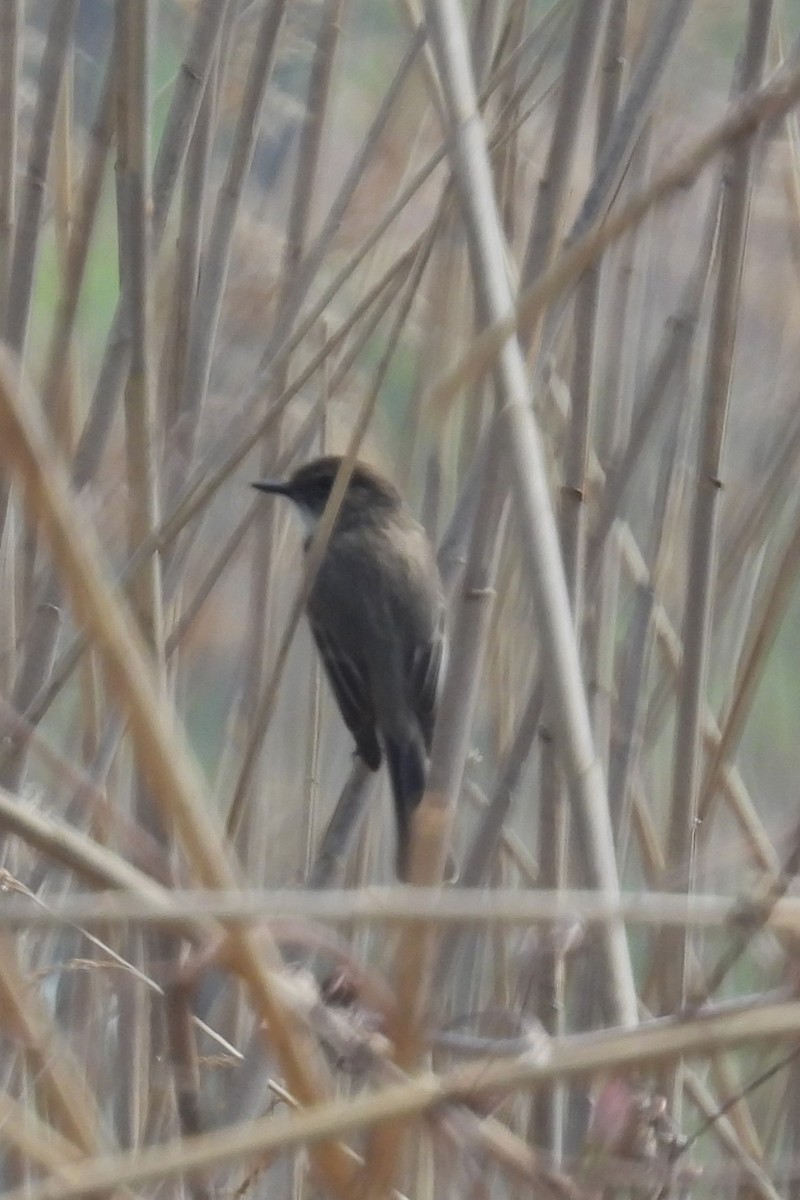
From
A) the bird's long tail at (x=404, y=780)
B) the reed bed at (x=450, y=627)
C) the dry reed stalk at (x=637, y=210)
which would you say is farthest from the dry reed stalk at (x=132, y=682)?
the bird's long tail at (x=404, y=780)

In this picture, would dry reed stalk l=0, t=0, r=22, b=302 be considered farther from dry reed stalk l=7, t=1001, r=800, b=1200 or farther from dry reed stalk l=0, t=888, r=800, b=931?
dry reed stalk l=7, t=1001, r=800, b=1200

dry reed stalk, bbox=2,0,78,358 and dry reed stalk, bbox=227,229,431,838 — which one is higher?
dry reed stalk, bbox=2,0,78,358

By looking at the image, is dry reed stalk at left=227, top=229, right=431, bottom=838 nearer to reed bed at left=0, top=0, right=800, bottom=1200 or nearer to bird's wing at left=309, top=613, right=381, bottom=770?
reed bed at left=0, top=0, right=800, bottom=1200

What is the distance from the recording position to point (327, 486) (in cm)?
246

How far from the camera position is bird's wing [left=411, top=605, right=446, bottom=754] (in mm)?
2773

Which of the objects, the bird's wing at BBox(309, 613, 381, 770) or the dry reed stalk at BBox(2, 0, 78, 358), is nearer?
the dry reed stalk at BBox(2, 0, 78, 358)

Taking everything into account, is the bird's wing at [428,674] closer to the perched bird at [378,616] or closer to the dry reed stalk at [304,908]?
the perched bird at [378,616]

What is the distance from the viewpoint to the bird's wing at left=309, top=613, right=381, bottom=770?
8.48ft

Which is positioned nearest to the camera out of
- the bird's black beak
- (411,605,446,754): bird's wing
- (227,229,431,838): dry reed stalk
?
(227,229,431,838): dry reed stalk

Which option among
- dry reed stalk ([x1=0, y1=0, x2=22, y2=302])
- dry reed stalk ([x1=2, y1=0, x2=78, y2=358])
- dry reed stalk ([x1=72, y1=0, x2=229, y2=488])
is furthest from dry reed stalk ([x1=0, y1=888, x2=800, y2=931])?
dry reed stalk ([x1=0, y1=0, x2=22, y2=302])

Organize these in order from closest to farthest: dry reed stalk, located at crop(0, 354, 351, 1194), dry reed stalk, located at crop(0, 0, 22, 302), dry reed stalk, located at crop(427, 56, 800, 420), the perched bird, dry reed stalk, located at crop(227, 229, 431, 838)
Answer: dry reed stalk, located at crop(0, 354, 351, 1194), dry reed stalk, located at crop(427, 56, 800, 420), dry reed stalk, located at crop(227, 229, 431, 838), dry reed stalk, located at crop(0, 0, 22, 302), the perched bird

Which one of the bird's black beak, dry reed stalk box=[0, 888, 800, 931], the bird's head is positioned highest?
dry reed stalk box=[0, 888, 800, 931]

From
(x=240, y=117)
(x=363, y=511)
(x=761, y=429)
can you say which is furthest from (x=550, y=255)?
(x=363, y=511)

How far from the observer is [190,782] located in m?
0.65
